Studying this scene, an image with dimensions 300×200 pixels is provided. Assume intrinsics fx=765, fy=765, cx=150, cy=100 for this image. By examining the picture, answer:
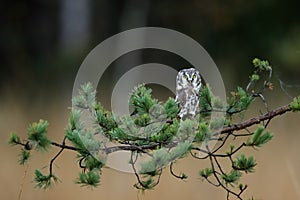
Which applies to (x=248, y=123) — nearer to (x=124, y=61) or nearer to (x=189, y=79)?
(x=189, y=79)

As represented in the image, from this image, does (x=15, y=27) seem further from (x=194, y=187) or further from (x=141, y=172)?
(x=141, y=172)

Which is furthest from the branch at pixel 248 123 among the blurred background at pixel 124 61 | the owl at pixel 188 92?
the blurred background at pixel 124 61

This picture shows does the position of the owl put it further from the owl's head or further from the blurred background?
the blurred background

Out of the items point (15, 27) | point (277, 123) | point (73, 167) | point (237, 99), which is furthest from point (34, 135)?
point (15, 27)

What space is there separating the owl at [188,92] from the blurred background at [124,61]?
1.05m

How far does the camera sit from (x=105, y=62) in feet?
26.3

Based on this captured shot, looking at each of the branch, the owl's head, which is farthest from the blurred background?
the owl's head

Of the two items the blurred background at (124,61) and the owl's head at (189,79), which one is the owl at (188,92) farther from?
the blurred background at (124,61)

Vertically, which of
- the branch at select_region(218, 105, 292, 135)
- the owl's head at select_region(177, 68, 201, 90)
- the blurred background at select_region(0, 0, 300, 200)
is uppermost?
the blurred background at select_region(0, 0, 300, 200)

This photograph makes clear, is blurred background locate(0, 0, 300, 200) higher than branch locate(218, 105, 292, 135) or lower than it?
higher

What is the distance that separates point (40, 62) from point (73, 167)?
518cm

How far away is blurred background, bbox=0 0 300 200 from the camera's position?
3.43 m

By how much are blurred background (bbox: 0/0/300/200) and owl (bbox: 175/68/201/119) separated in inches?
41.3

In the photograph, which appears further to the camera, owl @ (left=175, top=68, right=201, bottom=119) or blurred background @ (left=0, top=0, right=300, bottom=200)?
blurred background @ (left=0, top=0, right=300, bottom=200)
